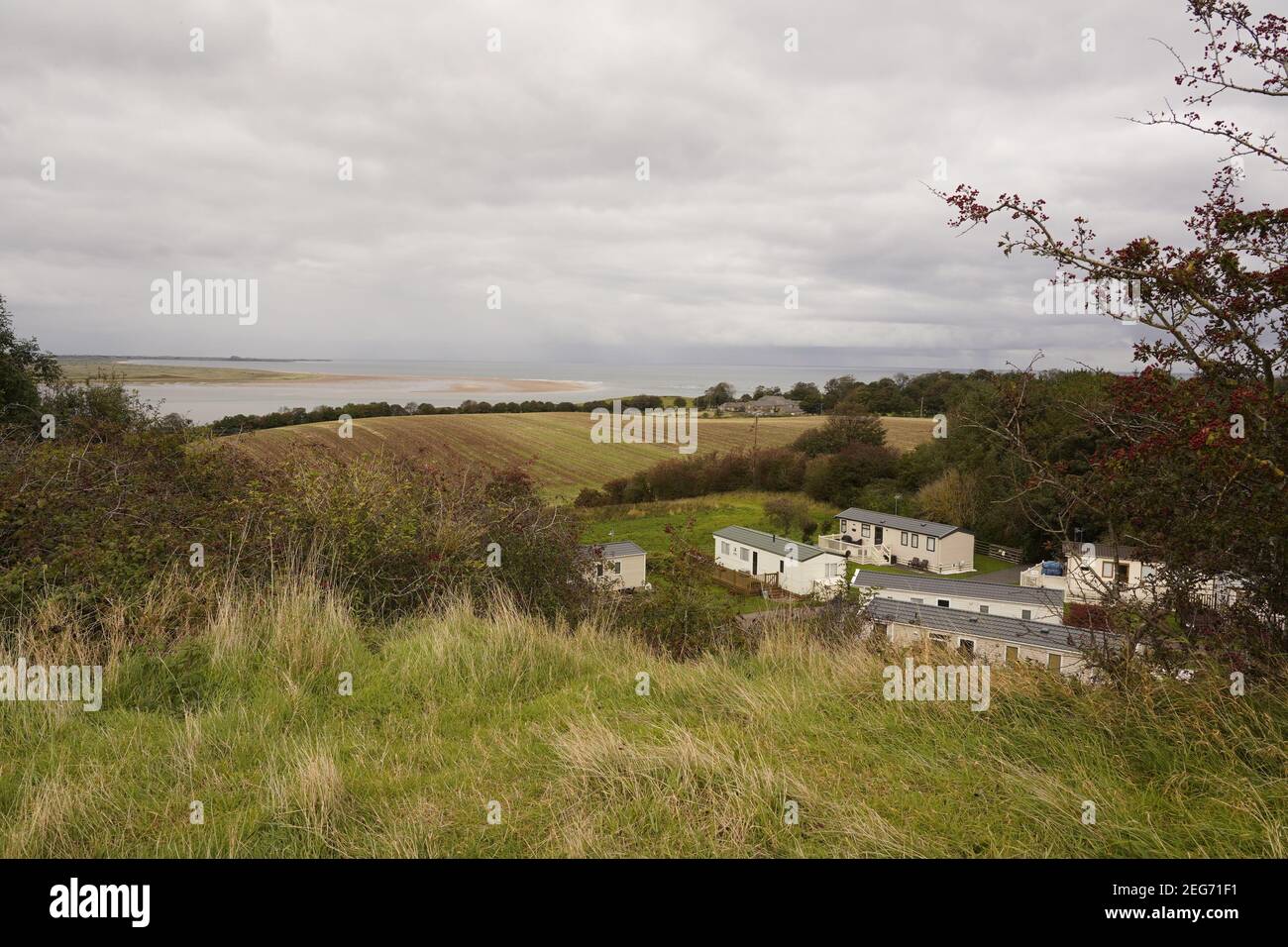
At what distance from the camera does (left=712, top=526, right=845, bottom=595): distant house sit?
99.6 ft

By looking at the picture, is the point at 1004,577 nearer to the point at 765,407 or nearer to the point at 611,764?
the point at 765,407

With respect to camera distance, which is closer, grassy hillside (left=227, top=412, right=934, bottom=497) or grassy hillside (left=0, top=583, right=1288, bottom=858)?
grassy hillside (left=0, top=583, right=1288, bottom=858)

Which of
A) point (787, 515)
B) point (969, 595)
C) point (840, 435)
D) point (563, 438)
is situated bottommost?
point (969, 595)

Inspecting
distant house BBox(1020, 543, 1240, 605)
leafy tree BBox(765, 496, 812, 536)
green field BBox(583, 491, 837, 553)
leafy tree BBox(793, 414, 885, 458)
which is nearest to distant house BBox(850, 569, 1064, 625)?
green field BBox(583, 491, 837, 553)

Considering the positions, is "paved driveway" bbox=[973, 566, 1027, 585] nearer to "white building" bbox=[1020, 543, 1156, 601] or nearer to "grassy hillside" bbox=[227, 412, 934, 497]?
"grassy hillside" bbox=[227, 412, 934, 497]

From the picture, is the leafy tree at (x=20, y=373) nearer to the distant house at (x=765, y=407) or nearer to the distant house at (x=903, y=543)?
the distant house at (x=903, y=543)

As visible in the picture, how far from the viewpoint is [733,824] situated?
2902 millimetres

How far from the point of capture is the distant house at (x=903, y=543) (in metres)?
37.9

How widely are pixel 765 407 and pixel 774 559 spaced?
40.6 m

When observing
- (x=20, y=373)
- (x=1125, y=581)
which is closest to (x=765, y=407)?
(x=20, y=373)

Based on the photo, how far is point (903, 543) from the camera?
3922cm

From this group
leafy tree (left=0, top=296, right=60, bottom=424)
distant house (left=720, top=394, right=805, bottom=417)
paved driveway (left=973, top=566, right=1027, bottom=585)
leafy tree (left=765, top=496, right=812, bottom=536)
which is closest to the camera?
leafy tree (left=0, top=296, right=60, bottom=424)

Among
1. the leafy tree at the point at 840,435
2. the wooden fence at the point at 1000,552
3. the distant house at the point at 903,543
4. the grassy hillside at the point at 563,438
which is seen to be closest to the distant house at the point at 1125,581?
the grassy hillside at the point at 563,438

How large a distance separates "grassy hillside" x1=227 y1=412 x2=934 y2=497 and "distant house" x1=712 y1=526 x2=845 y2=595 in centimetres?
870
